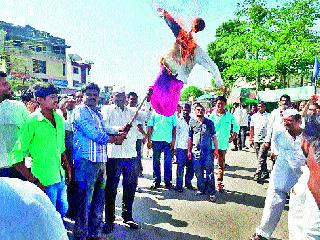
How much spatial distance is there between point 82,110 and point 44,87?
472 mm

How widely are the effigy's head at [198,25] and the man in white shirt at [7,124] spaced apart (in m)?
2.05

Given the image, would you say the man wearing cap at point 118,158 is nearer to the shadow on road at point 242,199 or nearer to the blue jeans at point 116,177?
the blue jeans at point 116,177

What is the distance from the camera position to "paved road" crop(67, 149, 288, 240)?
457 cm

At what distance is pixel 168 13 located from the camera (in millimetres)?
3469

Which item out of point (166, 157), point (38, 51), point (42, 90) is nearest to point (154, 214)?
point (166, 157)

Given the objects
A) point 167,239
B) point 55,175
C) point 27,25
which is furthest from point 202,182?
point 27,25

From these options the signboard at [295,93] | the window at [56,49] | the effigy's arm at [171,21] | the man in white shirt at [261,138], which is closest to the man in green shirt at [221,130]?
the man in white shirt at [261,138]

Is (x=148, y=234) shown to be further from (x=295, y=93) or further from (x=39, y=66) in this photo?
(x=39, y=66)

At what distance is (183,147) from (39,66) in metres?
38.4

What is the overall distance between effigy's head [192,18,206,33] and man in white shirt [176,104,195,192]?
3731 mm

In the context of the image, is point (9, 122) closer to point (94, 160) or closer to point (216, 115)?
point (94, 160)

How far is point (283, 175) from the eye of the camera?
412 centimetres

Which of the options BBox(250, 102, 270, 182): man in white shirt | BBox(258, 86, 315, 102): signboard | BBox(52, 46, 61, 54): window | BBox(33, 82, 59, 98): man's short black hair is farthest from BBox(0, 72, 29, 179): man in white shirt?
BBox(52, 46, 61, 54): window

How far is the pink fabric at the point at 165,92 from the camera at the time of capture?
3746 millimetres
